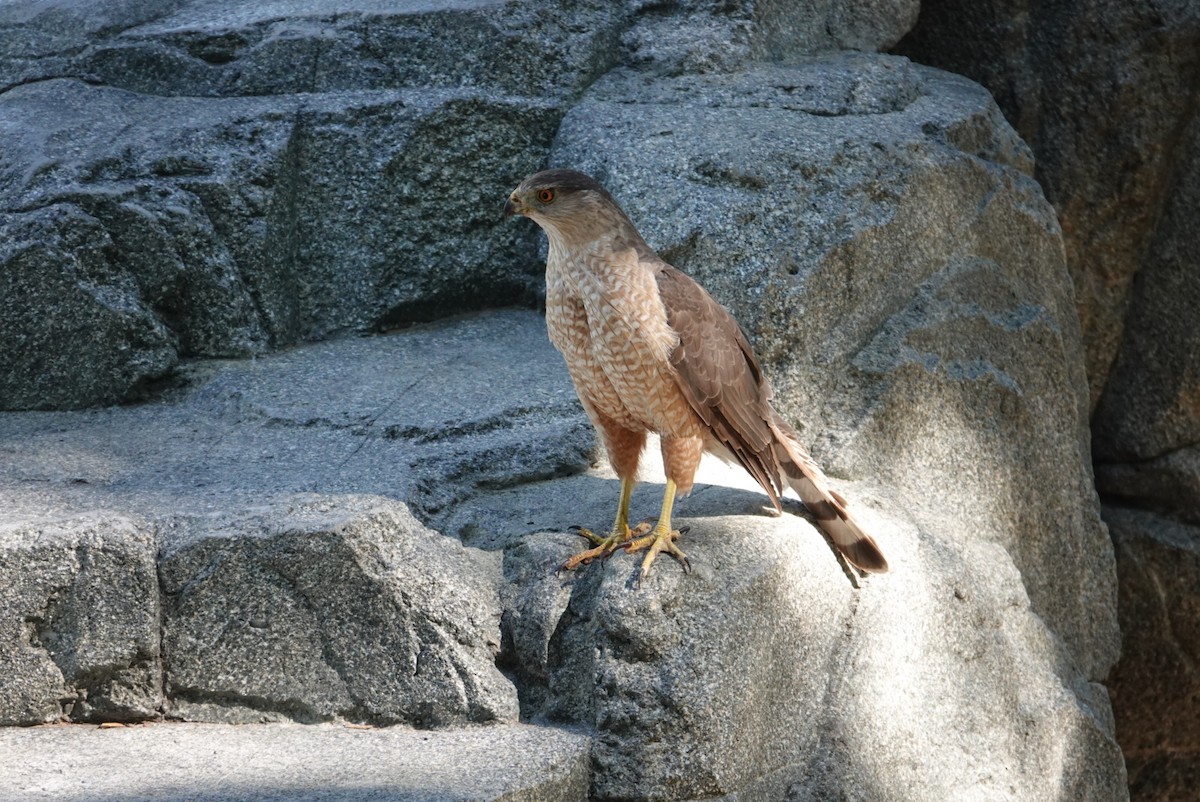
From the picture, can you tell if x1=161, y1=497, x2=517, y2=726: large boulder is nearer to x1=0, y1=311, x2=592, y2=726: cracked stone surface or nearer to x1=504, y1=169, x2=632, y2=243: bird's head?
x1=0, y1=311, x2=592, y2=726: cracked stone surface

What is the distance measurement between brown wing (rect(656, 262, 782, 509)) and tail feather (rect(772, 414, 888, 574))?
0.08 metres

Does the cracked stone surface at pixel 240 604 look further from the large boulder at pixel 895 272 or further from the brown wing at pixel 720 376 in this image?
the large boulder at pixel 895 272

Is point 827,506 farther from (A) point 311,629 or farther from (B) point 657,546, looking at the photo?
(A) point 311,629

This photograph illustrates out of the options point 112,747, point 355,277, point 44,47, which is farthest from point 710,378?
point 44,47

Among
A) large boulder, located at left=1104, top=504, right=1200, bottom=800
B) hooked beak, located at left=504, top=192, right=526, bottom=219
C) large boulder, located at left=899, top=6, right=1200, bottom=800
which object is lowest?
large boulder, located at left=1104, top=504, right=1200, bottom=800

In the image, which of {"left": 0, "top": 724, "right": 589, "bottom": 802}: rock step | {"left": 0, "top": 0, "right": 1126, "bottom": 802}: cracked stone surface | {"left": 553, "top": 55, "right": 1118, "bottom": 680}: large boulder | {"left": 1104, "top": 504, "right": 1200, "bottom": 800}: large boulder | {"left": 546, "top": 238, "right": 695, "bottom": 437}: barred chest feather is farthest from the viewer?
{"left": 1104, "top": 504, "right": 1200, "bottom": 800}: large boulder

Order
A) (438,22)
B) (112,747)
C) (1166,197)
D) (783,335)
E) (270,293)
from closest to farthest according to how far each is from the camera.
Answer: (112,747)
(783,335)
(270,293)
(438,22)
(1166,197)

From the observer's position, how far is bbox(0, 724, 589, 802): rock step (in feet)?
8.84

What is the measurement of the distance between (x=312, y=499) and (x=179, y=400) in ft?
4.40

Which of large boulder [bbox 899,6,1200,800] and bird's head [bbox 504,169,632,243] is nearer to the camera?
bird's head [bbox 504,169,632,243]

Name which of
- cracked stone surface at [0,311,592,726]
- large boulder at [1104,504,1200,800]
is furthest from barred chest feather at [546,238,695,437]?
large boulder at [1104,504,1200,800]

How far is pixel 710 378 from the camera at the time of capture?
3.38m

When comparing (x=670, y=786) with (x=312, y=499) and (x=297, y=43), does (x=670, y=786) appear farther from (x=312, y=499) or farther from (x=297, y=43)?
(x=297, y=43)

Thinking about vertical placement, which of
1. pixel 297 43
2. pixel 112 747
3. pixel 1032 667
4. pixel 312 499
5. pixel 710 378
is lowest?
pixel 1032 667
